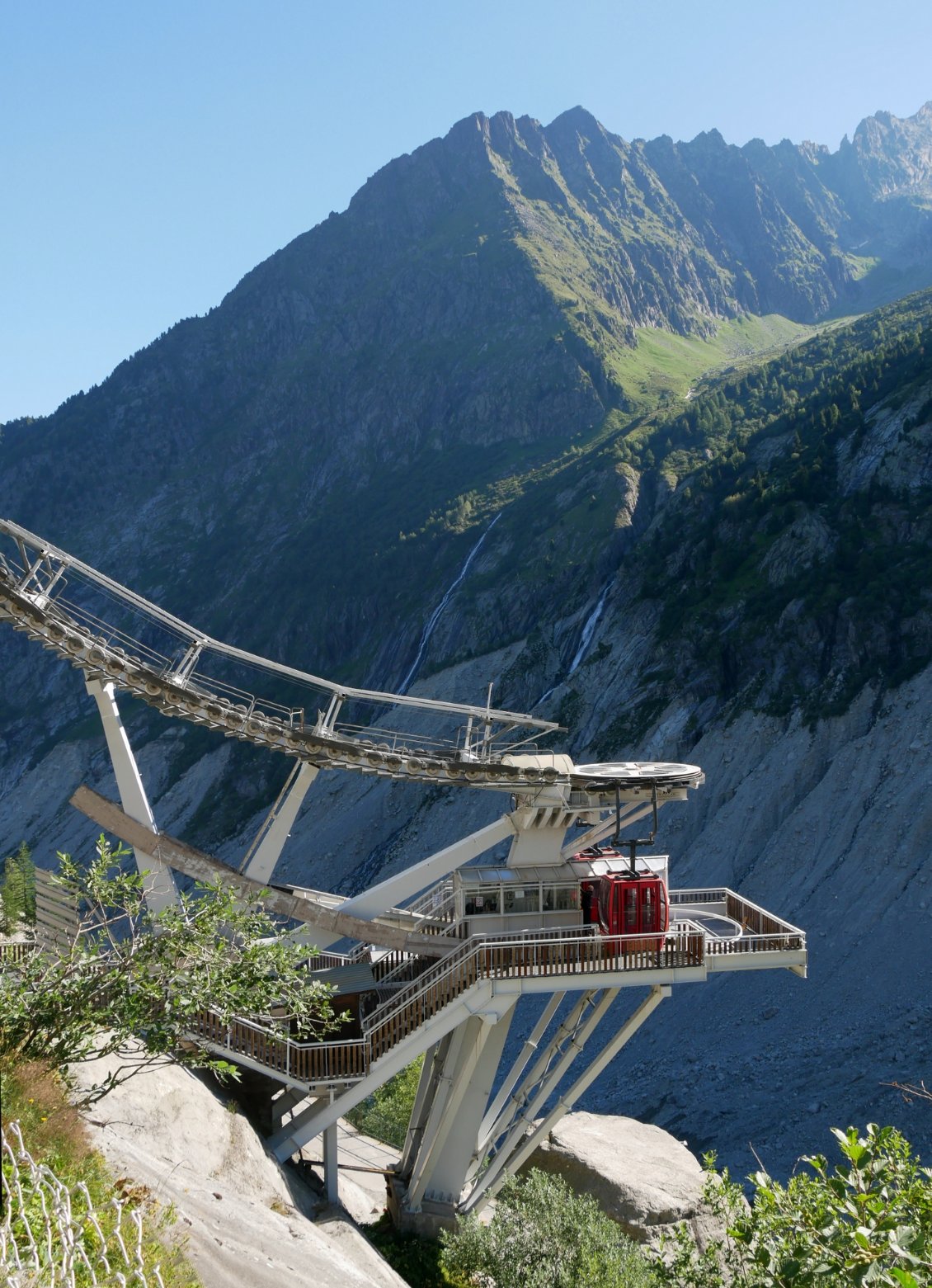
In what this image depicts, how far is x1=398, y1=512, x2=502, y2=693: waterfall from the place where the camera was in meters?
125

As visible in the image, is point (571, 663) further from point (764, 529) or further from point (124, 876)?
point (124, 876)

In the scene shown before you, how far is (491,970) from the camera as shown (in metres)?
20.9

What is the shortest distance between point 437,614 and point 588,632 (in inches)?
1516

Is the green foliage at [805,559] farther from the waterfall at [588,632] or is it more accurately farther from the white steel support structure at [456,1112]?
the white steel support structure at [456,1112]

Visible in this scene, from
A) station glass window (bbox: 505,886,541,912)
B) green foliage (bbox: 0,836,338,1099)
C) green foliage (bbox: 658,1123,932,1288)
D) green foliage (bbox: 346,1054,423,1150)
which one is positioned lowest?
green foliage (bbox: 346,1054,423,1150)

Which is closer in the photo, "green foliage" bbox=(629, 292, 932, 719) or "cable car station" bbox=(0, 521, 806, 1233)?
"cable car station" bbox=(0, 521, 806, 1233)

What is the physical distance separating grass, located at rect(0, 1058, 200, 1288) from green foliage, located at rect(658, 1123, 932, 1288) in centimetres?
626

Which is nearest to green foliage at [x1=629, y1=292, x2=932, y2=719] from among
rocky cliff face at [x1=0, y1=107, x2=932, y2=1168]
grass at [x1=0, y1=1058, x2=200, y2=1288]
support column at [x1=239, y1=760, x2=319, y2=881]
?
rocky cliff face at [x1=0, y1=107, x2=932, y2=1168]

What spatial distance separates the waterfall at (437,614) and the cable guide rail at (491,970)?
9718cm

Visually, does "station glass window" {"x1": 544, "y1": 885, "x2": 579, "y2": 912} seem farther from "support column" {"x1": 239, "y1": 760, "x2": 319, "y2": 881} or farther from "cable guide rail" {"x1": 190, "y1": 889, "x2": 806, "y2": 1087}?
"support column" {"x1": 239, "y1": 760, "x2": 319, "y2": 881}

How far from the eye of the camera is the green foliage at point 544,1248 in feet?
63.5

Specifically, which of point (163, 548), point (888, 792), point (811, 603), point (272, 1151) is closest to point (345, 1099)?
point (272, 1151)

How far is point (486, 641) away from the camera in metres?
114

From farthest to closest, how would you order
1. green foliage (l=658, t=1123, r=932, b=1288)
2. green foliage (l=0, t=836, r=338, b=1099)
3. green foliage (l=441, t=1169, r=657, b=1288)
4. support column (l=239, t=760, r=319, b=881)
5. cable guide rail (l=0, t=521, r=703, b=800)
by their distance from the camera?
support column (l=239, t=760, r=319, b=881)
cable guide rail (l=0, t=521, r=703, b=800)
green foliage (l=441, t=1169, r=657, b=1288)
green foliage (l=0, t=836, r=338, b=1099)
green foliage (l=658, t=1123, r=932, b=1288)
